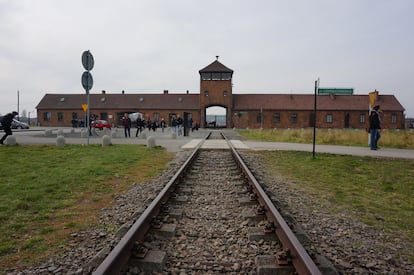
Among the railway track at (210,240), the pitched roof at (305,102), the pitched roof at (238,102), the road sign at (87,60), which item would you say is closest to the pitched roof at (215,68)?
the pitched roof at (238,102)

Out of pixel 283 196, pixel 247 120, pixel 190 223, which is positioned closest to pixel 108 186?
pixel 190 223

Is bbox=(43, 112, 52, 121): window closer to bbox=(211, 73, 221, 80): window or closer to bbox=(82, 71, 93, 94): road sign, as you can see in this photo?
bbox=(211, 73, 221, 80): window

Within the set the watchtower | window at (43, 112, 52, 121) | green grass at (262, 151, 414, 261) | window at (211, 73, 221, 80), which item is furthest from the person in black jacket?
window at (43, 112, 52, 121)

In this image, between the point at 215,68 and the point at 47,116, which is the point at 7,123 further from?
the point at 47,116

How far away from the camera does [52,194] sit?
581 cm

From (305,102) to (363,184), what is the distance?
5403cm

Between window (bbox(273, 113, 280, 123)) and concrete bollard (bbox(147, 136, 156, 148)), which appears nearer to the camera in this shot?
concrete bollard (bbox(147, 136, 156, 148))

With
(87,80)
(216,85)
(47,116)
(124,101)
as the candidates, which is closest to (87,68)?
(87,80)

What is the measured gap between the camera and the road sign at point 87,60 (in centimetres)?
1294

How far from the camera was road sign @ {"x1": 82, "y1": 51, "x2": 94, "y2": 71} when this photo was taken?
12.9m

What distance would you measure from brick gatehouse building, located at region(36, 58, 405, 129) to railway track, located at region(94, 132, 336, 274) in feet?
164

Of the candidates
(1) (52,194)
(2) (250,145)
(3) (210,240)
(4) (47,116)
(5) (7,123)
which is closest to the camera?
(3) (210,240)

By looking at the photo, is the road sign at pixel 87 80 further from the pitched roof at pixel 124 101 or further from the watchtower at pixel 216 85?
the pitched roof at pixel 124 101

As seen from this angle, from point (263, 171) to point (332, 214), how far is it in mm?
3958
